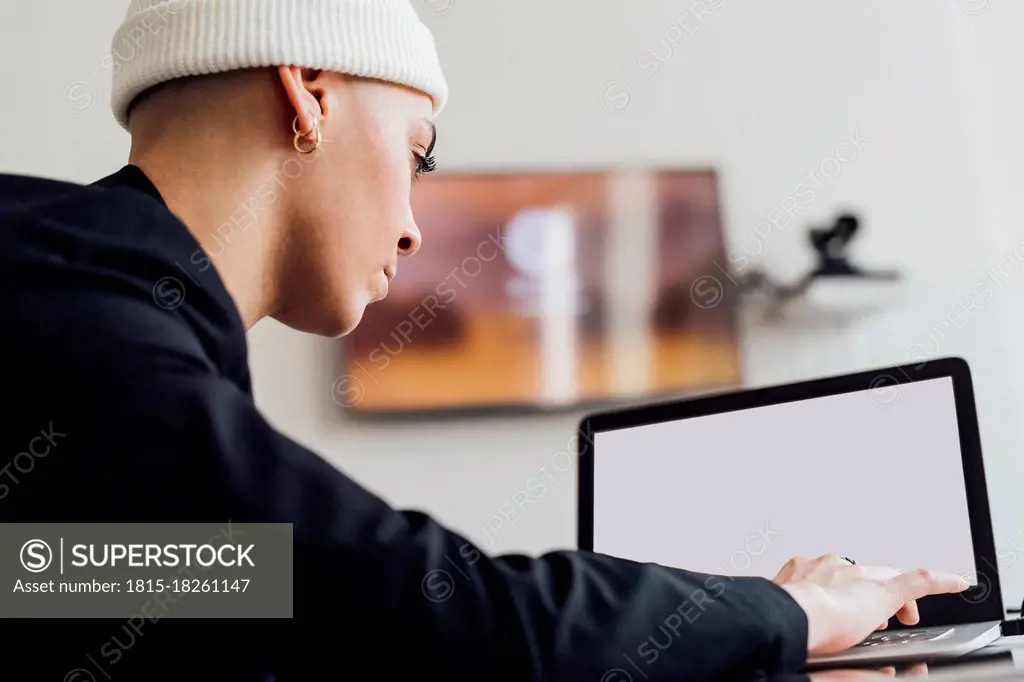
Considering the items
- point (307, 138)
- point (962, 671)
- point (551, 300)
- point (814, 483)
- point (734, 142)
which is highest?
point (734, 142)

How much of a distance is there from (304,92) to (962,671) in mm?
607

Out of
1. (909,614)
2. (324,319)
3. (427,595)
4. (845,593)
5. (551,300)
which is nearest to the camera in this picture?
(427,595)

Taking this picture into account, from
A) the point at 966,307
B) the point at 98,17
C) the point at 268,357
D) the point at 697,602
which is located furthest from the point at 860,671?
the point at 98,17

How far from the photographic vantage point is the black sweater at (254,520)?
51 cm

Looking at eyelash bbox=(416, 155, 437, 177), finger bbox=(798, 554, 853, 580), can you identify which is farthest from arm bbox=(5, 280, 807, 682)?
A: eyelash bbox=(416, 155, 437, 177)

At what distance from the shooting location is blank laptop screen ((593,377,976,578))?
3.02 feet

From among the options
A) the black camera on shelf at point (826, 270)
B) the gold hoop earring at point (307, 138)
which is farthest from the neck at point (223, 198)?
the black camera on shelf at point (826, 270)

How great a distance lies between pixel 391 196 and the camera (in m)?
0.89

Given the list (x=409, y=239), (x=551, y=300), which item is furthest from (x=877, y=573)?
(x=551, y=300)

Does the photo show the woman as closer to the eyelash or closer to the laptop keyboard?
the laptop keyboard

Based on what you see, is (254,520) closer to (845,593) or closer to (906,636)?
(845,593)

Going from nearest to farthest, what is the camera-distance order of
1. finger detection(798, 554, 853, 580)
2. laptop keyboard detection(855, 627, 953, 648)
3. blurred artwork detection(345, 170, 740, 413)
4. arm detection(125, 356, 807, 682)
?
arm detection(125, 356, 807, 682)
finger detection(798, 554, 853, 580)
laptop keyboard detection(855, 627, 953, 648)
blurred artwork detection(345, 170, 740, 413)

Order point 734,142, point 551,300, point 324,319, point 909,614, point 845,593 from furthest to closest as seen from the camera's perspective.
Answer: point 734,142, point 551,300, point 324,319, point 909,614, point 845,593

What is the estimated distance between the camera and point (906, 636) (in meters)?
0.79
